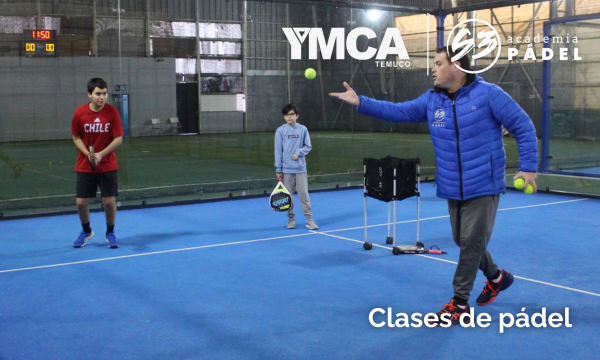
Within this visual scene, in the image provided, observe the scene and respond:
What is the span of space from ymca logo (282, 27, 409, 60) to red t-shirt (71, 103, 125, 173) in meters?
5.31

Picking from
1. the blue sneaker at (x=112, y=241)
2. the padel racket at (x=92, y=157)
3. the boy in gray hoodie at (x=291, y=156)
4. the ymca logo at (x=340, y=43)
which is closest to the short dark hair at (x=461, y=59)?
the boy in gray hoodie at (x=291, y=156)

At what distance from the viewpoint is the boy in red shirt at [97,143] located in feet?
23.4

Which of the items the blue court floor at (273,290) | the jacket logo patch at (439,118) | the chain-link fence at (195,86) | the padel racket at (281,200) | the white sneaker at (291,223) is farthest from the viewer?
the chain-link fence at (195,86)

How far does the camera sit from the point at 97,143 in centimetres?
722

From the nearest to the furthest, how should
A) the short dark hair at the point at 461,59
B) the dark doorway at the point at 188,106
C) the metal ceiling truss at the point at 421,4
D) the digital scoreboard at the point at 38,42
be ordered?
the short dark hair at the point at 461,59 → the digital scoreboard at the point at 38,42 → the dark doorway at the point at 188,106 → the metal ceiling truss at the point at 421,4

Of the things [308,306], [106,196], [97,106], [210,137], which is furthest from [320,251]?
[210,137]

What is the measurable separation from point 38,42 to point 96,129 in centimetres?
320

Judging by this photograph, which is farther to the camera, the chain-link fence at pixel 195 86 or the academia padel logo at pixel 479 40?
the academia padel logo at pixel 479 40

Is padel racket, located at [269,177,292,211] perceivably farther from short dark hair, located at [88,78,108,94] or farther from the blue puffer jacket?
the blue puffer jacket

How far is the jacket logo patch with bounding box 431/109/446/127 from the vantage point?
4613mm

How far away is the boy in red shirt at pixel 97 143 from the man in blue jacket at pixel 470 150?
3517 mm

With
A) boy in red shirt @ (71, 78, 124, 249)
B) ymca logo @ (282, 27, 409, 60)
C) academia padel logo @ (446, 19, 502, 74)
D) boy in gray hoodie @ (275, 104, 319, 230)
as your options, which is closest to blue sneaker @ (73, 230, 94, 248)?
boy in red shirt @ (71, 78, 124, 249)

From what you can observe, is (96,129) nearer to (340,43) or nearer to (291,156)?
(291,156)

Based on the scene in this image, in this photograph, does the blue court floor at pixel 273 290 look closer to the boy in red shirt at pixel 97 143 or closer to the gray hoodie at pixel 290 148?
the boy in red shirt at pixel 97 143
